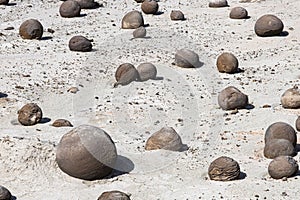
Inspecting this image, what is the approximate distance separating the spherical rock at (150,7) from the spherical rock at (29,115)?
11195mm

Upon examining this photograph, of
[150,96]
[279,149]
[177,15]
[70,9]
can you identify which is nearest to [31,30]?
[70,9]

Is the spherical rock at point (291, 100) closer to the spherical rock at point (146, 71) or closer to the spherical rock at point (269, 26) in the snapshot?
the spherical rock at point (146, 71)

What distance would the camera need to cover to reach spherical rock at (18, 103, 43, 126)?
618 inches

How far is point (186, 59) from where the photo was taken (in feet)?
66.1

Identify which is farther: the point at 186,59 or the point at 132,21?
the point at 132,21

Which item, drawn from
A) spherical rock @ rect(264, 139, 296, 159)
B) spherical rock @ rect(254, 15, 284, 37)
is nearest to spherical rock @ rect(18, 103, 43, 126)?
spherical rock @ rect(264, 139, 296, 159)

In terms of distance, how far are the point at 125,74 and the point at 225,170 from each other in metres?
6.33

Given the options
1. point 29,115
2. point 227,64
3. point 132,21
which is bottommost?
point 29,115

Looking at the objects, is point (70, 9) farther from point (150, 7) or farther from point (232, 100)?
point (232, 100)

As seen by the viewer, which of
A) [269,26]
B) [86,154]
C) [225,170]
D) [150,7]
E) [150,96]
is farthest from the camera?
[150,7]

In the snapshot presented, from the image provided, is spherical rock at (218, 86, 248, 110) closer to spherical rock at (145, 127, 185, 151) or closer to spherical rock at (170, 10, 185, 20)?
spherical rock at (145, 127, 185, 151)

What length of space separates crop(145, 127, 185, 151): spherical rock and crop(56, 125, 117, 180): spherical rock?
4.07ft

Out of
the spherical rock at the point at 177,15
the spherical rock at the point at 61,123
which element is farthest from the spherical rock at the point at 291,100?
the spherical rock at the point at 177,15

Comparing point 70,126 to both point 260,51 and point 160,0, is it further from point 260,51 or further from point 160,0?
point 160,0
